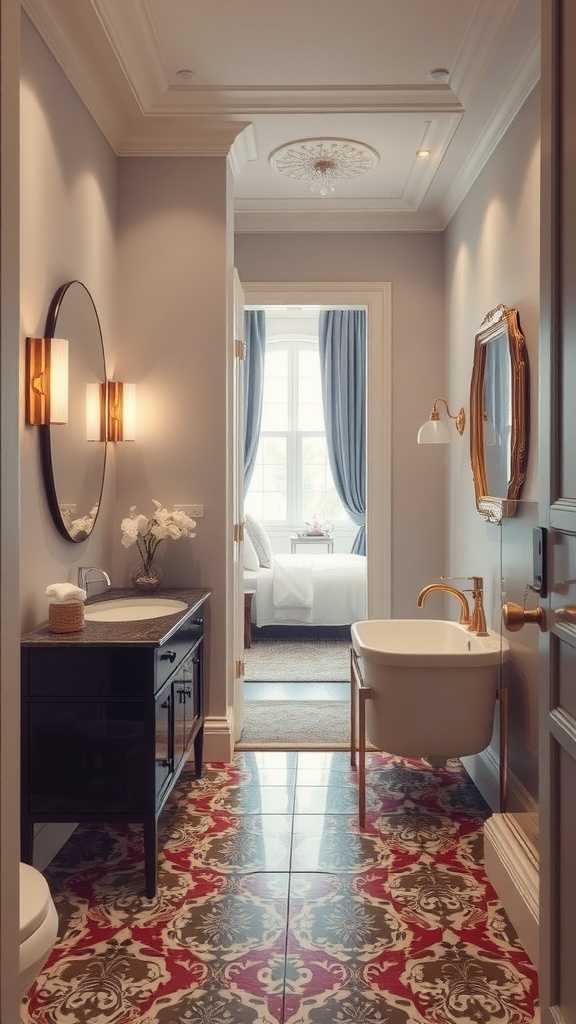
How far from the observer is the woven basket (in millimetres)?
2551

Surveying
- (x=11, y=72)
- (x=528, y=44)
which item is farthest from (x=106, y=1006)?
(x=528, y=44)

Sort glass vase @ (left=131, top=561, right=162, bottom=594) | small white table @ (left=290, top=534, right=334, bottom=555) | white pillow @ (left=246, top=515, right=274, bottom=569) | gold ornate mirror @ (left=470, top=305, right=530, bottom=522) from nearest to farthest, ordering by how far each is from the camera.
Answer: gold ornate mirror @ (left=470, top=305, right=530, bottom=522)
glass vase @ (left=131, top=561, right=162, bottom=594)
white pillow @ (left=246, top=515, right=274, bottom=569)
small white table @ (left=290, top=534, right=334, bottom=555)

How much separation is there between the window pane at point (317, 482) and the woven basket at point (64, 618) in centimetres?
617

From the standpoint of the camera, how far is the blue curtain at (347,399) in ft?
27.7

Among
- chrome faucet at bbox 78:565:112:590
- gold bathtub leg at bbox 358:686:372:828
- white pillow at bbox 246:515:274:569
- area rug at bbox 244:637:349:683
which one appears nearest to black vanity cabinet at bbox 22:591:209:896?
chrome faucet at bbox 78:565:112:590

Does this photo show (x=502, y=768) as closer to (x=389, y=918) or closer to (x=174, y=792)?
(x=389, y=918)

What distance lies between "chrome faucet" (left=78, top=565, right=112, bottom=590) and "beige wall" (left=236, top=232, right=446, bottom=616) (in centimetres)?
203

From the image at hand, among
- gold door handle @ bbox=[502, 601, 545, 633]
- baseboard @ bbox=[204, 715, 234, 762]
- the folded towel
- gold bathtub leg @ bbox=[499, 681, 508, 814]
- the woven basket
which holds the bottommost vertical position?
baseboard @ bbox=[204, 715, 234, 762]

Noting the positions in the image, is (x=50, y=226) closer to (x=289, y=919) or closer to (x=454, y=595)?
(x=454, y=595)

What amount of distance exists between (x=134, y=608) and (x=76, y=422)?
0.77 meters

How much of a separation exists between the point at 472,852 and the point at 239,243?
11.5ft

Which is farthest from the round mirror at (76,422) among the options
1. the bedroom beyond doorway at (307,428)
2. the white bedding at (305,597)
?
the bedroom beyond doorway at (307,428)

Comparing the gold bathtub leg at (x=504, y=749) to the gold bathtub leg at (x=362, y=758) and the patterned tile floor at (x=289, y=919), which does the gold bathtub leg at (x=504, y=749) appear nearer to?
the patterned tile floor at (x=289, y=919)

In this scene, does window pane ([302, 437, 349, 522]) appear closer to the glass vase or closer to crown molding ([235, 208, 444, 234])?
crown molding ([235, 208, 444, 234])
